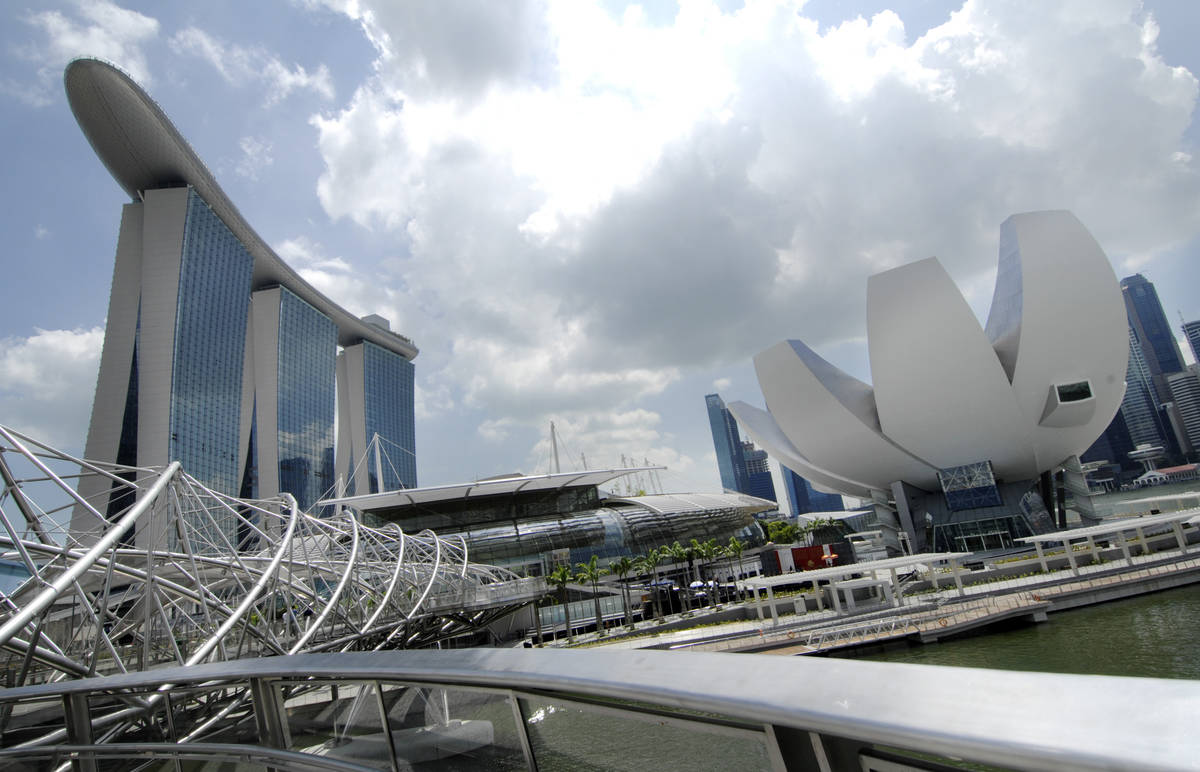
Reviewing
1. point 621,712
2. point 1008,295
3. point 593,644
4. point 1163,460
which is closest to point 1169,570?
point 593,644

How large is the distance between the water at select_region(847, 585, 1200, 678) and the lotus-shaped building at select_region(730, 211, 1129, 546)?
1066 inches

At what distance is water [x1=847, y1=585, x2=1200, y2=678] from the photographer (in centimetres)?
1759

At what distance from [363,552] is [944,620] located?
27.0m

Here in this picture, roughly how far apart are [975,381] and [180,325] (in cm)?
7415

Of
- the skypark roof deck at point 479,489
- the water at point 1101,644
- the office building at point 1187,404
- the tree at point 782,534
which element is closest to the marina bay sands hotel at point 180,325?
the skypark roof deck at point 479,489

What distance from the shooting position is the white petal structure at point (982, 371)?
48.7 metres

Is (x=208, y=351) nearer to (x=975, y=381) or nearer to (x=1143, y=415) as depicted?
(x=975, y=381)

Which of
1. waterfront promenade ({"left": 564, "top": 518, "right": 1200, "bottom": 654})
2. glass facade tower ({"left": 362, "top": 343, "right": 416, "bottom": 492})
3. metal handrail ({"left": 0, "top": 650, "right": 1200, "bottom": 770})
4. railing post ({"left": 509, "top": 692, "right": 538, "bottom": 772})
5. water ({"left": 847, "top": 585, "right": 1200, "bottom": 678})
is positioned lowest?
water ({"left": 847, "top": 585, "right": 1200, "bottom": 678})

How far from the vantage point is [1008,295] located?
53.6 metres

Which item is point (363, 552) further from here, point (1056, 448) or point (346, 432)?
point (346, 432)

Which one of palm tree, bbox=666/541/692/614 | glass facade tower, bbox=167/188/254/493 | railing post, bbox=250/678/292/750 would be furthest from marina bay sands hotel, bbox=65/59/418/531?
railing post, bbox=250/678/292/750

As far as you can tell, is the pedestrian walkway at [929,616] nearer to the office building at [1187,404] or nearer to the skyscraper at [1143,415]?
the skyscraper at [1143,415]

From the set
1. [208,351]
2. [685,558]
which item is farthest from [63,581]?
[208,351]

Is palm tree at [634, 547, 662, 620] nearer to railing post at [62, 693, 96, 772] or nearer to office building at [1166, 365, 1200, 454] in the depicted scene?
railing post at [62, 693, 96, 772]
